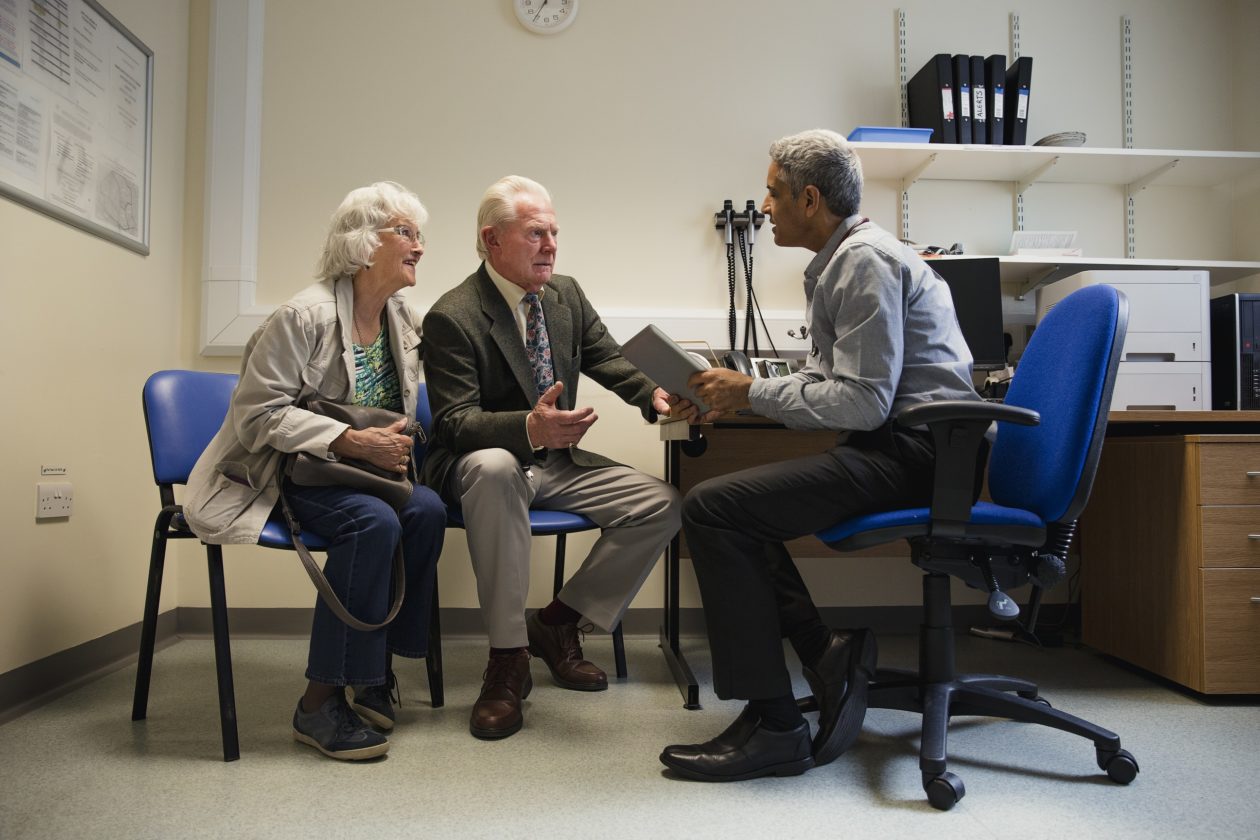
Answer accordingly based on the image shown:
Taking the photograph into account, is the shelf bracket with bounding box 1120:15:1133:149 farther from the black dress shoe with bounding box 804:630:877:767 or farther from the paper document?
the black dress shoe with bounding box 804:630:877:767

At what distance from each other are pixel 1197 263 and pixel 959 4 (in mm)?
1223

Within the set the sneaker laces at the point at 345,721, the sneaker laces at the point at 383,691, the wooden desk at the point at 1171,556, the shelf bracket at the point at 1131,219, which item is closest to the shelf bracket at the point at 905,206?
the shelf bracket at the point at 1131,219

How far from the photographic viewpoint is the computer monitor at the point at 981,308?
2.70 meters

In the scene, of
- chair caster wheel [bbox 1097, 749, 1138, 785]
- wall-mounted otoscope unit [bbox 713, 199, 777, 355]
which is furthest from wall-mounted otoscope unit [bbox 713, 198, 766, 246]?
chair caster wheel [bbox 1097, 749, 1138, 785]

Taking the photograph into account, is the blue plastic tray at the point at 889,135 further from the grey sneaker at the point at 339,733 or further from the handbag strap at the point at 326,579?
the grey sneaker at the point at 339,733

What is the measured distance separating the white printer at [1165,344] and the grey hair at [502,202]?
1.80 metres

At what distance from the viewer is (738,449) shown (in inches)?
111

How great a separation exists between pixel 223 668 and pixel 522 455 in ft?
2.46

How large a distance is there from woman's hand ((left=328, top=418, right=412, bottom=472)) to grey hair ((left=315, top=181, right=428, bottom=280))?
0.39m

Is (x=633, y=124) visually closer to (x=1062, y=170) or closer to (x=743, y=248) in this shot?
(x=743, y=248)

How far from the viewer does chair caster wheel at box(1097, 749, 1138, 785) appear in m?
1.56

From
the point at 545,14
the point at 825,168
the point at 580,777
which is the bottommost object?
the point at 580,777

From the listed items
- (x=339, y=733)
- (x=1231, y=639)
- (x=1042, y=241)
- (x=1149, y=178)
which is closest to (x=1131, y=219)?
(x=1149, y=178)

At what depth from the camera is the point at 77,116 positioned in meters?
2.24
